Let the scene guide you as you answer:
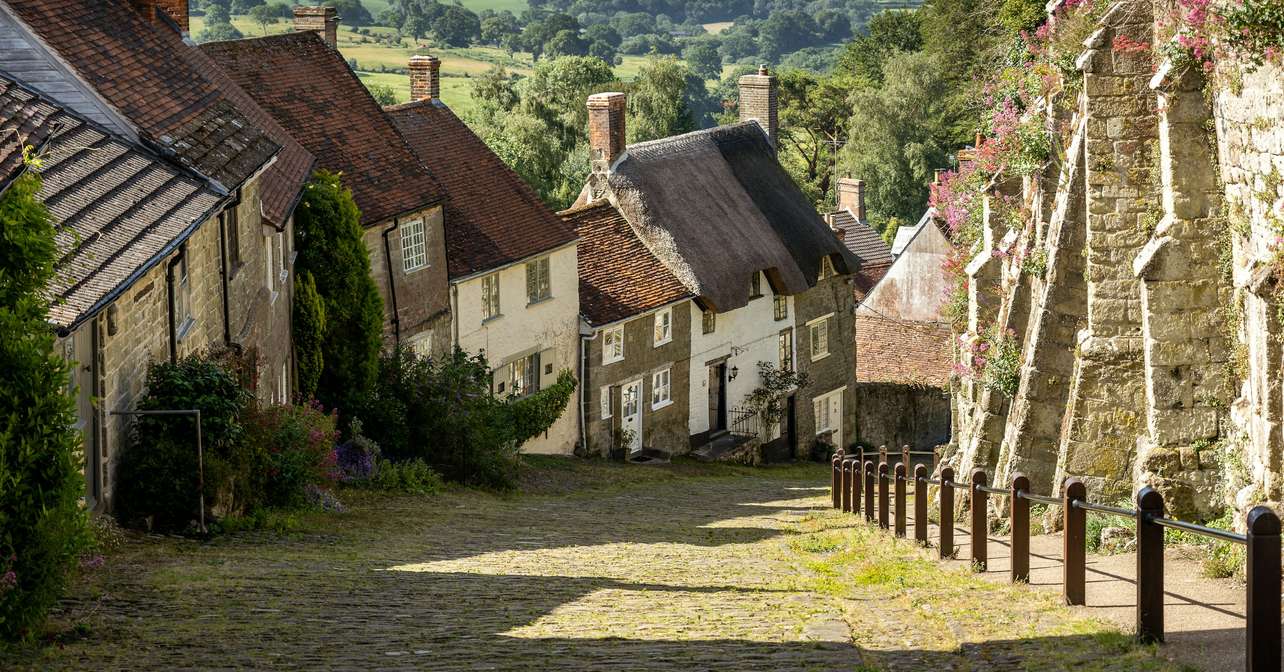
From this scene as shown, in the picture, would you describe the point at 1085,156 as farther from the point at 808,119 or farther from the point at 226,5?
the point at 226,5

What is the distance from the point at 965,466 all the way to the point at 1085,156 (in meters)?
5.48

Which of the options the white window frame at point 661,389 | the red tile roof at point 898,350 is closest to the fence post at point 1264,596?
the white window frame at point 661,389

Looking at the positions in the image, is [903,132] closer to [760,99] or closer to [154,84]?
[760,99]

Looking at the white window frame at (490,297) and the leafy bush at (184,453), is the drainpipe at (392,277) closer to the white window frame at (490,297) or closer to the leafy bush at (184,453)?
the white window frame at (490,297)

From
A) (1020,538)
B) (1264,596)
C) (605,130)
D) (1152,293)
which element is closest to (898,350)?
(605,130)

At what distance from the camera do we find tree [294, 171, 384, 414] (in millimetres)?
24125

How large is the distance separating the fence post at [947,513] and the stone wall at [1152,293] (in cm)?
183

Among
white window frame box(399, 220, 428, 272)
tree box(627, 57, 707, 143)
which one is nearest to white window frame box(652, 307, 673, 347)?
white window frame box(399, 220, 428, 272)

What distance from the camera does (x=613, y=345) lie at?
36.1m

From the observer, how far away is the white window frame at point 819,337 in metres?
43.1

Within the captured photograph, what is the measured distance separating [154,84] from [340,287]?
6459mm

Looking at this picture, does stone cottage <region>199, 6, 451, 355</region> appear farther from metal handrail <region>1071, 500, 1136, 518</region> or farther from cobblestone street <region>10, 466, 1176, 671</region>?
metal handrail <region>1071, 500, 1136, 518</region>

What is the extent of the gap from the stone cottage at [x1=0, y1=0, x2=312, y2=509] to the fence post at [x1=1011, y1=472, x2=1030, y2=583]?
626cm

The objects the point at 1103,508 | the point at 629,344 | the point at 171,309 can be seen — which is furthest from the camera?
the point at 629,344
